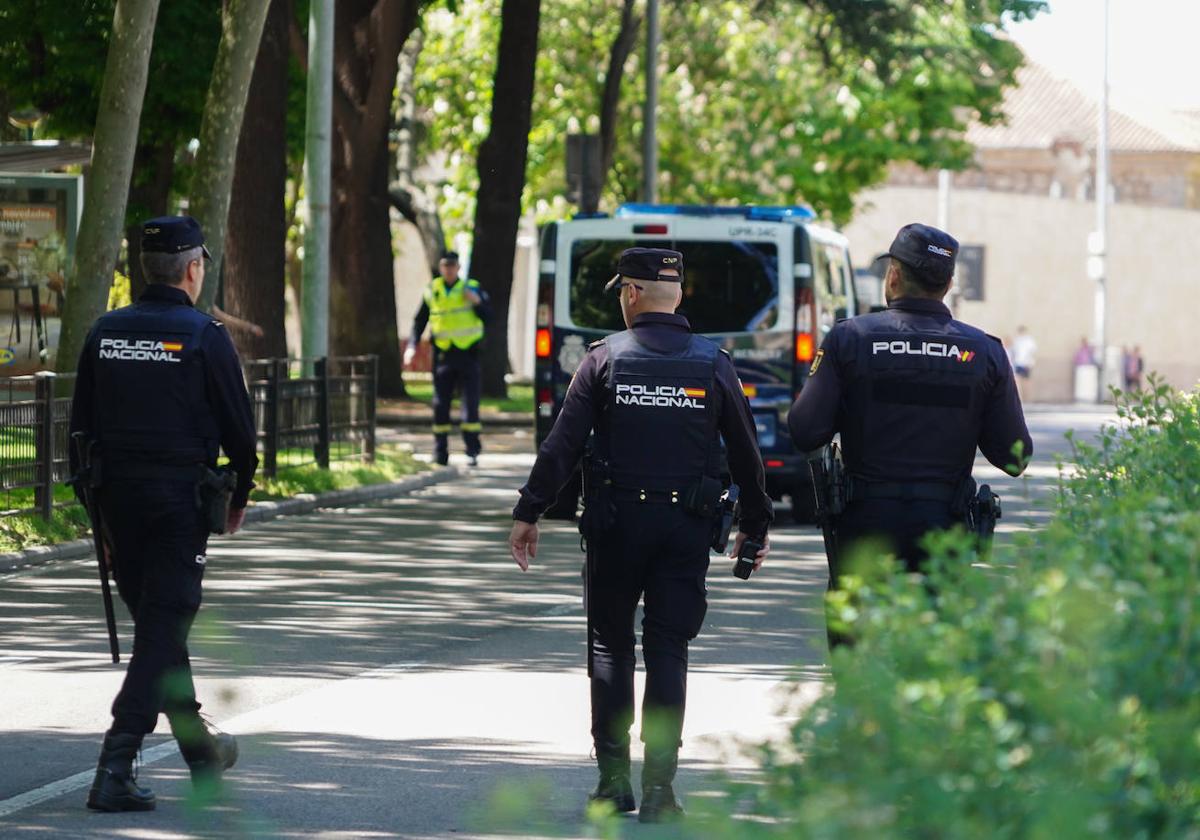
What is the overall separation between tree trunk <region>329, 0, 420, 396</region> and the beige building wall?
1429 inches

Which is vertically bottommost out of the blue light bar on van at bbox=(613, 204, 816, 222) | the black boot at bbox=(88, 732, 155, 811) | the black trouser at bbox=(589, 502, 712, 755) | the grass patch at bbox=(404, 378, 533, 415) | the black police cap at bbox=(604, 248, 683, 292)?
the grass patch at bbox=(404, 378, 533, 415)

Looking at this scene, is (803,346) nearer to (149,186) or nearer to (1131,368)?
(149,186)

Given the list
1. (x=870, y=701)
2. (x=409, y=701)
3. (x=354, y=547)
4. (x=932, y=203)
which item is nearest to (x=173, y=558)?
(x=409, y=701)

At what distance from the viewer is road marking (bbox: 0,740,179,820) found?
662 centimetres

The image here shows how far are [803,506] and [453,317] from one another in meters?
5.18

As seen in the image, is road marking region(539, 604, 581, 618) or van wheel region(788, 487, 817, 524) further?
van wheel region(788, 487, 817, 524)

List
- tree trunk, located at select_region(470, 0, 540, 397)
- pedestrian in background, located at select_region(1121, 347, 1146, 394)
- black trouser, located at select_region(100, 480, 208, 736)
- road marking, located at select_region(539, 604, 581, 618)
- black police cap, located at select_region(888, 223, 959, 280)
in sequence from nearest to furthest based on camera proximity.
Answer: black police cap, located at select_region(888, 223, 959, 280)
black trouser, located at select_region(100, 480, 208, 736)
road marking, located at select_region(539, 604, 581, 618)
tree trunk, located at select_region(470, 0, 540, 397)
pedestrian in background, located at select_region(1121, 347, 1146, 394)

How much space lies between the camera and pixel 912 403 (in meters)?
6.39

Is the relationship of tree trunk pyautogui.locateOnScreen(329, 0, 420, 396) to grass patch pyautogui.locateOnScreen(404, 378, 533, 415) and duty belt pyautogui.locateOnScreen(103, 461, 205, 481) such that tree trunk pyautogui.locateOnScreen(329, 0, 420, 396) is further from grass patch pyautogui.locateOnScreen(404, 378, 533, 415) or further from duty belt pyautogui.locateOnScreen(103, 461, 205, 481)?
duty belt pyautogui.locateOnScreen(103, 461, 205, 481)

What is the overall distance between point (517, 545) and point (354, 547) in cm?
832

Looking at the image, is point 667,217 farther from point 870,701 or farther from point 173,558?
point 870,701

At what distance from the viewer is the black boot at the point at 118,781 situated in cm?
654

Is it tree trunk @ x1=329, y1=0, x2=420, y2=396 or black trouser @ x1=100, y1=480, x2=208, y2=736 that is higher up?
tree trunk @ x1=329, y1=0, x2=420, y2=396

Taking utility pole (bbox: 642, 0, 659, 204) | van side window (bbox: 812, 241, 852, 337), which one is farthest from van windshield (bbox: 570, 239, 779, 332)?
utility pole (bbox: 642, 0, 659, 204)
